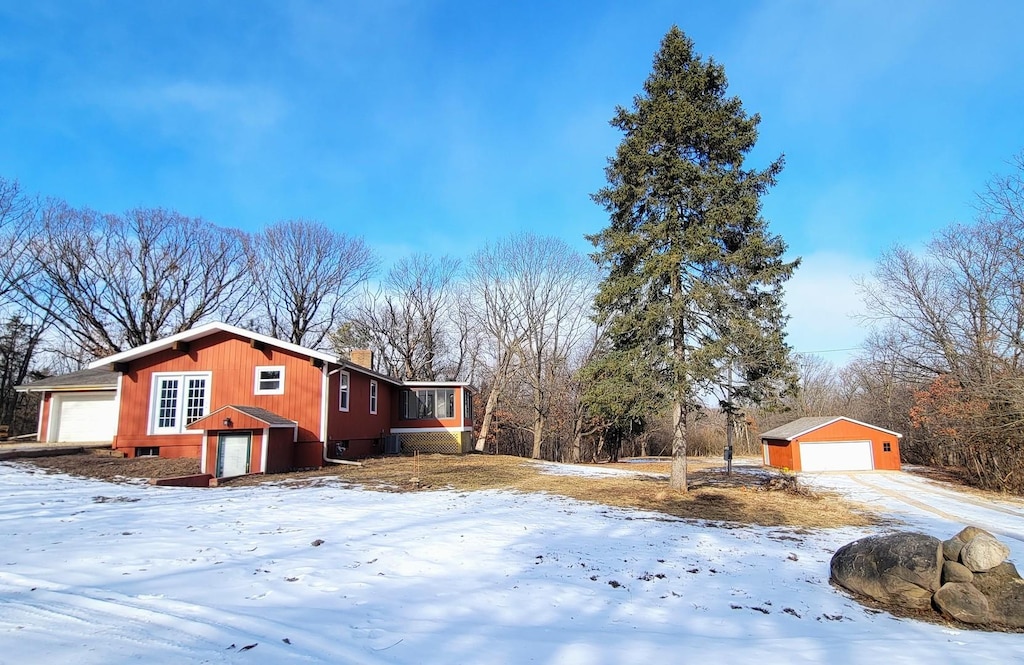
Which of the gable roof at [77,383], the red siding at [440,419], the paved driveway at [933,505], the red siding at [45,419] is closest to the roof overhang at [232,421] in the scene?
the gable roof at [77,383]

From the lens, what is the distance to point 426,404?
88.7 ft

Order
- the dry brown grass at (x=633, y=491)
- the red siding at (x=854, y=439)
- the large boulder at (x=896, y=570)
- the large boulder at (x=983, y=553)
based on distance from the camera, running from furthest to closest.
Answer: the red siding at (x=854, y=439)
the dry brown grass at (x=633, y=491)
the large boulder at (x=896, y=570)
the large boulder at (x=983, y=553)

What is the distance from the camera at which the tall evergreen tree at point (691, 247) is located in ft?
45.5

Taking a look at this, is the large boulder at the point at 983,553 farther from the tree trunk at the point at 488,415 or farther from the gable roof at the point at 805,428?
the tree trunk at the point at 488,415

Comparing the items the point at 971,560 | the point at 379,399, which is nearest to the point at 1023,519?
the point at 971,560

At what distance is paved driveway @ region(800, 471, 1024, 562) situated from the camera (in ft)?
39.2

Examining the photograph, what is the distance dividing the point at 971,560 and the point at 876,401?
36263 millimetres

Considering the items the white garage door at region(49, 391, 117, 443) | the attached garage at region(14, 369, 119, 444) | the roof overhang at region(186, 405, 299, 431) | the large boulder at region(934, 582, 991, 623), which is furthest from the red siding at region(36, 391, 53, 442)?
the large boulder at region(934, 582, 991, 623)

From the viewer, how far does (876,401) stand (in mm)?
37219

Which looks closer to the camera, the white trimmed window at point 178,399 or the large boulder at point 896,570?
the large boulder at point 896,570

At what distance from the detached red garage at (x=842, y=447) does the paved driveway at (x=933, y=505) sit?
3453 mm

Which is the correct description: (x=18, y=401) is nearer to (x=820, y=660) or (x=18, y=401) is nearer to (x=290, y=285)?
(x=290, y=285)

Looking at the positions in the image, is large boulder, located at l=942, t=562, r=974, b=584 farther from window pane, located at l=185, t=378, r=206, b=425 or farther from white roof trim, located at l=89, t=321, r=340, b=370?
window pane, located at l=185, t=378, r=206, b=425

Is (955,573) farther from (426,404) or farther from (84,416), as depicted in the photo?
(84,416)
